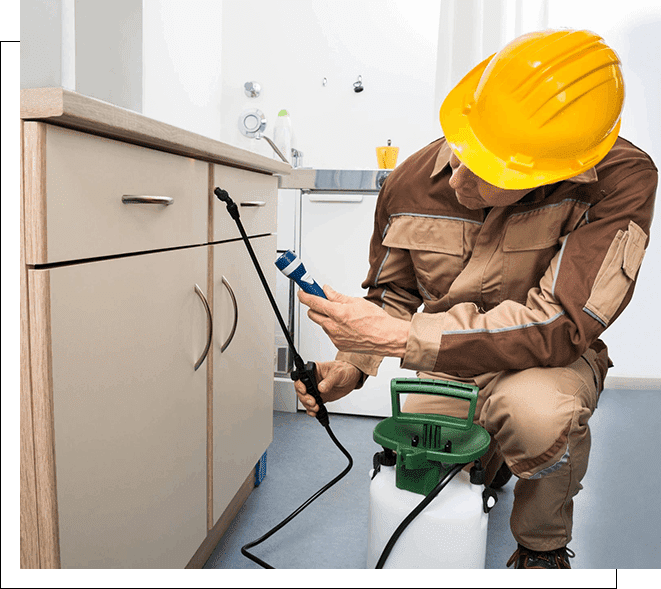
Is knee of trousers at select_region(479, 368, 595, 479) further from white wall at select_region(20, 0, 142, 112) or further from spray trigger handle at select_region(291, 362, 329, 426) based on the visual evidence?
white wall at select_region(20, 0, 142, 112)

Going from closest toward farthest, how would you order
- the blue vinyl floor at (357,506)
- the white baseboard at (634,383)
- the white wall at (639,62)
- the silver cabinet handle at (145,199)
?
1. the silver cabinet handle at (145,199)
2. the blue vinyl floor at (357,506)
3. the white wall at (639,62)
4. the white baseboard at (634,383)

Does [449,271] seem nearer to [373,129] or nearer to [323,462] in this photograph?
[323,462]

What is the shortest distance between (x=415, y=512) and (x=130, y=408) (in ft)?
1.44

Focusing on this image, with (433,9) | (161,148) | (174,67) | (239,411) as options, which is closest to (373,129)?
(433,9)

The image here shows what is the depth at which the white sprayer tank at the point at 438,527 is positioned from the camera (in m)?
0.88

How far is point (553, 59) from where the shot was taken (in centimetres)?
87

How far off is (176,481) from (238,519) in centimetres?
48

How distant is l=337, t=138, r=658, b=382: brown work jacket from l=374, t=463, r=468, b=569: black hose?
0.58 ft

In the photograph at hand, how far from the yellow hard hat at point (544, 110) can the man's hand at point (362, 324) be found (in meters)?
0.28

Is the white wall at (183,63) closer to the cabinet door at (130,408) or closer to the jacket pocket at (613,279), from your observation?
the cabinet door at (130,408)

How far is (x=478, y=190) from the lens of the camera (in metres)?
1.04

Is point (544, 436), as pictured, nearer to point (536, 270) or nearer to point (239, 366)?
point (536, 270)

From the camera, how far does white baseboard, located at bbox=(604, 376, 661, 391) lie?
2.60m

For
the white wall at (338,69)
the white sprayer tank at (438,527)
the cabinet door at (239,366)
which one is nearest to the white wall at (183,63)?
the white wall at (338,69)
